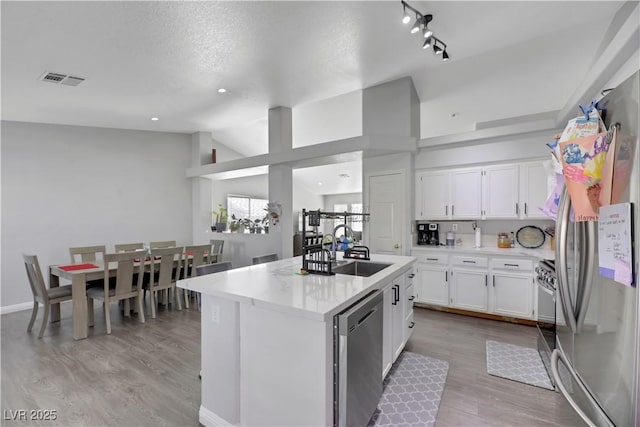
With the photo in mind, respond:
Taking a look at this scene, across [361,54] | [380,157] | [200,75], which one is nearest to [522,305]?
[380,157]

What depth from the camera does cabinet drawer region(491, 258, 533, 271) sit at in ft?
11.5

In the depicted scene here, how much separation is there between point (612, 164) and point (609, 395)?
83 cm

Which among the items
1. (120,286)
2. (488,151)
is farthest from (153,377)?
(488,151)

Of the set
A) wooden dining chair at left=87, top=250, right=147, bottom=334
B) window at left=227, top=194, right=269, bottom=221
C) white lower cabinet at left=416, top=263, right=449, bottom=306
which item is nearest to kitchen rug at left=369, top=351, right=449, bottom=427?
white lower cabinet at left=416, top=263, right=449, bottom=306

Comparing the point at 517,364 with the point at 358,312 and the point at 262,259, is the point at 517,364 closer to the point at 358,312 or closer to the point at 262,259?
the point at 358,312

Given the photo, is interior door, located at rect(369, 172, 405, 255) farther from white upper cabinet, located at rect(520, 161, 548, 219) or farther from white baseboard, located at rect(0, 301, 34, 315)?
white baseboard, located at rect(0, 301, 34, 315)

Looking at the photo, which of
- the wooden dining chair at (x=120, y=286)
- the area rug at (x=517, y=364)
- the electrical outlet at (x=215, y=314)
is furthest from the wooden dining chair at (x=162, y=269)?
the area rug at (x=517, y=364)

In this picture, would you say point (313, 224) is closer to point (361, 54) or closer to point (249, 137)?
point (361, 54)

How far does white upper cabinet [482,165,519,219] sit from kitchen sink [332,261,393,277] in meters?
2.20

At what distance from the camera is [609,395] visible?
105cm

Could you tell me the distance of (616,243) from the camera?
1.00 meters

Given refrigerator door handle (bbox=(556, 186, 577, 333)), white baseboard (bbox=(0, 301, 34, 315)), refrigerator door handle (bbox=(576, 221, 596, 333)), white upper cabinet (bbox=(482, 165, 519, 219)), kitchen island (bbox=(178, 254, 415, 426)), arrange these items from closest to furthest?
1. refrigerator door handle (bbox=(576, 221, 596, 333))
2. refrigerator door handle (bbox=(556, 186, 577, 333))
3. kitchen island (bbox=(178, 254, 415, 426))
4. white upper cabinet (bbox=(482, 165, 519, 219))
5. white baseboard (bbox=(0, 301, 34, 315))

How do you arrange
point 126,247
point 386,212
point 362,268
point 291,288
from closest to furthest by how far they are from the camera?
1. point 291,288
2. point 362,268
3. point 386,212
4. point 126,247

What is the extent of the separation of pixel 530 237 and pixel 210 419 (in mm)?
4259
